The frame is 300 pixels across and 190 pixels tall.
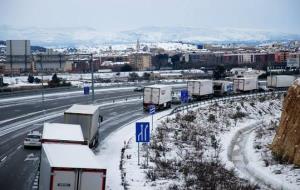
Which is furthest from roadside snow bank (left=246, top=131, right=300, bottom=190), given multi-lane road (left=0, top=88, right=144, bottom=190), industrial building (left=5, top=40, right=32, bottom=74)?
industrial building (left=5, top=40, right=32, bottom=74)

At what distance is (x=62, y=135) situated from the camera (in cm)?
2217

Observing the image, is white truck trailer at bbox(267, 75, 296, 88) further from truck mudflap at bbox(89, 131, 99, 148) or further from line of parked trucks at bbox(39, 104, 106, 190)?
line of parked trucks at bbox(39, 104, 106, 190)

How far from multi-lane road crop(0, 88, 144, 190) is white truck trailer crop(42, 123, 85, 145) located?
2573 millimetres

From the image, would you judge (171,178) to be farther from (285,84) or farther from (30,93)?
(285,84)

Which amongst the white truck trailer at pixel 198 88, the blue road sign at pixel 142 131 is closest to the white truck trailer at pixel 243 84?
the white truck trailer at pixel 198 88

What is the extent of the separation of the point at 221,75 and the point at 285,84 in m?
21.1

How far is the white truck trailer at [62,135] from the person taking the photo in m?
21.4

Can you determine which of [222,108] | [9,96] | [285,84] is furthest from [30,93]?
[285,84]

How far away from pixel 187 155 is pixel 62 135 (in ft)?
42.6

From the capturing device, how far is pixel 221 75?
113875 millimetres

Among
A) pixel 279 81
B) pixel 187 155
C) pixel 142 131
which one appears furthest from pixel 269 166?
pixel 279 81

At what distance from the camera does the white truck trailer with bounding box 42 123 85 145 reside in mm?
21438

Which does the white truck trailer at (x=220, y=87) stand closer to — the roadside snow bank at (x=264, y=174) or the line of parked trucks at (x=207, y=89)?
the line of parked trucks at (x=207, y=89)

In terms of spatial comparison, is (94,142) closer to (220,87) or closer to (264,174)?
(264,174)
